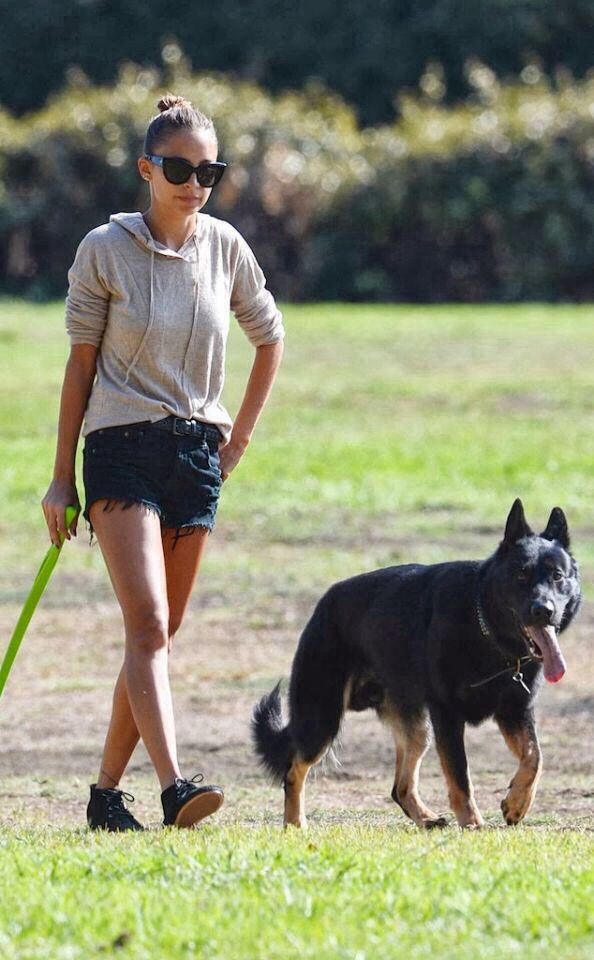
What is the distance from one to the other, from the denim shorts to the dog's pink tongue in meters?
1.20

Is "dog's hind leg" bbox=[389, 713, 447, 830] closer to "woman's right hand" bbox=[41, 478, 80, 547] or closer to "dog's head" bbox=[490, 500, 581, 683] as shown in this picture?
"dog's head" bbox=[490, 500, 581, 683]

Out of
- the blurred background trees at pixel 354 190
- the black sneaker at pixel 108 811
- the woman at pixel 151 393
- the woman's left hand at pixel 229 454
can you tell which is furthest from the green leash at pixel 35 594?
the blurred background trees at pixel 354 190

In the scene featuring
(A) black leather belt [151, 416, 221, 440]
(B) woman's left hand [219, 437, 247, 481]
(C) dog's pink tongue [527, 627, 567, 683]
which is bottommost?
(C) dog's pink tongue [527, 627, 567, 683]

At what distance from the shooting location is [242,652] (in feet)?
34.4

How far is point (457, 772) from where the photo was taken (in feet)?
21.2

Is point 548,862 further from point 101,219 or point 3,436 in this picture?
point 101,219

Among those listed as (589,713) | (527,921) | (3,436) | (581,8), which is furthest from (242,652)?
(581,8)

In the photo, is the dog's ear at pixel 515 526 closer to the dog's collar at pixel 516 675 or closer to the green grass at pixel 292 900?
the dog's collar at pixel 516 675

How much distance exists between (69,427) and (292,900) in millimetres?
1976

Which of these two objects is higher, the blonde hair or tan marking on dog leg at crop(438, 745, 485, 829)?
the blonde hair

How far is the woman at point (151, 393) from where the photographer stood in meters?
5.84

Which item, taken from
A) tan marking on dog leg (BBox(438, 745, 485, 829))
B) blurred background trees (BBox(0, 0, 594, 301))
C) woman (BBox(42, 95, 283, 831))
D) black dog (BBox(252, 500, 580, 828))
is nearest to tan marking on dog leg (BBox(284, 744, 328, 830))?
black dog (BBox(252, 500, 580, 828))

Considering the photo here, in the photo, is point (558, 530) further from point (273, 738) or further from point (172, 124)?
point (172, 124)

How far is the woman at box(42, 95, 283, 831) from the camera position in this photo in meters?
5.84
